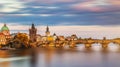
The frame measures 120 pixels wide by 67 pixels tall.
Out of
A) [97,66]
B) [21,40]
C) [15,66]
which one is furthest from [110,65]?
[21,40]

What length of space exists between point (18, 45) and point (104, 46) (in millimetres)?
40649

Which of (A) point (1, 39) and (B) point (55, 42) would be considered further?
(B) point (55, 42)

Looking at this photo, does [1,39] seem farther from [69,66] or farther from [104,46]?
[69,66]

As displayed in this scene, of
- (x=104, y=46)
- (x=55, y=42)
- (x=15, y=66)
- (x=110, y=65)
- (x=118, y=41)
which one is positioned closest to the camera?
(x=15, y=66)

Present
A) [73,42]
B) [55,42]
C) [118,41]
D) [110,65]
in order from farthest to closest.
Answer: [55,42]
[73,42]
[118,41]
[110,65]

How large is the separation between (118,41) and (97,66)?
86103mm

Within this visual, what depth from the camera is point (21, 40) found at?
154m

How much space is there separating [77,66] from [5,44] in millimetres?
105166

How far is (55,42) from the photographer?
196 meters

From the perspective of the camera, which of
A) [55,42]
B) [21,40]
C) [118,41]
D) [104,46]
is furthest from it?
[55,42]

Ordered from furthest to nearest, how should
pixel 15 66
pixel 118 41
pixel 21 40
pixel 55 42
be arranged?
1. pixel 55 42
2. pixel 21 40
3. pixel 118 41
4. pixel 15 66

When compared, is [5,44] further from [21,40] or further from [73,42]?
[73,42]

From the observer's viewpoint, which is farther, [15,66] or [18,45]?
[18,45]

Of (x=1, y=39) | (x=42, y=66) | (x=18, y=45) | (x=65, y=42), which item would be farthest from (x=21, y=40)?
(x=42, y=66)
